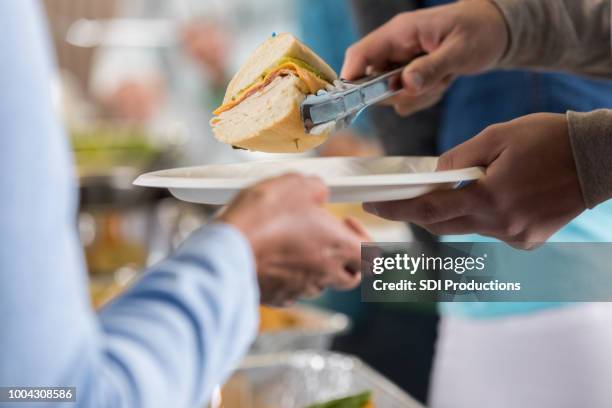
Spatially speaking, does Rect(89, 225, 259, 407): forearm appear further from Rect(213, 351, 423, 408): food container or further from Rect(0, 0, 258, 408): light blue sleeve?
Rect(213, 351, 423, 408): food container

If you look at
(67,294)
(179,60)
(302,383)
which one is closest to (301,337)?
(302,383)

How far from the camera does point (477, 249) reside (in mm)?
559

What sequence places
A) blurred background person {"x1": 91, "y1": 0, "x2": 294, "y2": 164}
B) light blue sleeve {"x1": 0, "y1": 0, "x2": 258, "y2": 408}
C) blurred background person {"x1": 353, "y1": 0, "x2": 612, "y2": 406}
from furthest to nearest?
blurred background person {"x1": 91, "y1": 0, "x2": 294, "y2": 164}, blurred background person {"x1": 353, "y1": 0, "x2": 612, "y2": 406}, light blue sleeve {"x1": 0, "y1": 0, "x2": 258, "y2": 408}

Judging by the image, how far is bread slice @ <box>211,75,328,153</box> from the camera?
519 millimetres

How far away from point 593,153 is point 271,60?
204 millimetres

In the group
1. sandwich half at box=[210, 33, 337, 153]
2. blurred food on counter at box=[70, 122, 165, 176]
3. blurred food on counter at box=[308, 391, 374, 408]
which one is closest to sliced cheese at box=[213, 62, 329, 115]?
sandwich half at box=[210, 33, 337, 153]

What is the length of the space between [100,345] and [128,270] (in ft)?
3.78

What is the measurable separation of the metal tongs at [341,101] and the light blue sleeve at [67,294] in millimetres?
128

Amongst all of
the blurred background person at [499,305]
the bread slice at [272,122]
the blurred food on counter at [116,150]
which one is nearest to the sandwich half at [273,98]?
the bread slice at [272,122]

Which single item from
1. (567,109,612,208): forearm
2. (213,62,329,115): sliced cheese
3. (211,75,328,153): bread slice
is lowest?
(567,109,612,208): forearm

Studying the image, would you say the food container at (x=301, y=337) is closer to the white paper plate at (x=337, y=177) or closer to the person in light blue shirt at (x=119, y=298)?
the white paper plate at (x=337, y=177)

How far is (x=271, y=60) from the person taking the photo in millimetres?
543

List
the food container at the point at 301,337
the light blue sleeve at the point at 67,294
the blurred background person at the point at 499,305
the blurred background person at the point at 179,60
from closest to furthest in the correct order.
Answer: the light blue sleeve at the point at 67,294, the blurred background person at the point at 499,305, the blurred background person at the point at 179,60, the food container at the point at 301,337

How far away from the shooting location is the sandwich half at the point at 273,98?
52cm
